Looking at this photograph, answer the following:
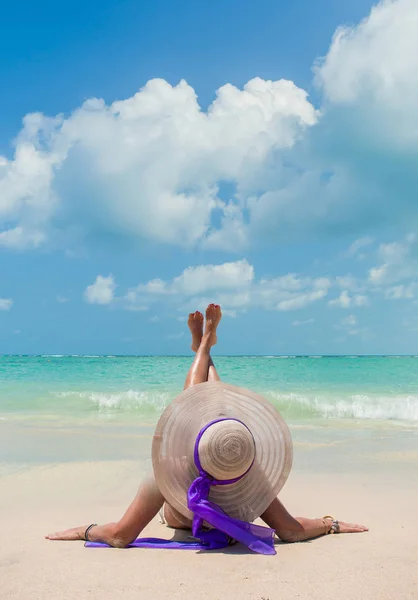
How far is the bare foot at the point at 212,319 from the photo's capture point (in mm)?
4777

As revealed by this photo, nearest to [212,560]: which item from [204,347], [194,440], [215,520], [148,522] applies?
[215,520]

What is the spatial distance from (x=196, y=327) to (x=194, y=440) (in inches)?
68.5

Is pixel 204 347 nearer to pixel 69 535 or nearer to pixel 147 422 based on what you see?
pixel 69 535

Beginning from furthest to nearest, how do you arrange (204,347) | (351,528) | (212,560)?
1. (204,347)
2. (351,528)
3. (212,560)

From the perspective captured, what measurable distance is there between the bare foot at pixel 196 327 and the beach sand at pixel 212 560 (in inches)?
57.1

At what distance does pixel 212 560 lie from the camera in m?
3.20

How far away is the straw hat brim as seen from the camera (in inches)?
132

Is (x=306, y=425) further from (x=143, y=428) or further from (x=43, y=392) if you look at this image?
(x=43, y=392)

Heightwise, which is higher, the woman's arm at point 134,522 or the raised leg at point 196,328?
the raised leg at point 196,328

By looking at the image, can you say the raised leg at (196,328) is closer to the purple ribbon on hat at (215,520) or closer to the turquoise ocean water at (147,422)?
the purple ribbon on hat at (215,520)

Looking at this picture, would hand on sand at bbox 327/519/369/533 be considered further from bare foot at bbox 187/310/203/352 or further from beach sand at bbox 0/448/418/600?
bare foot at bbox 187/310/203/352

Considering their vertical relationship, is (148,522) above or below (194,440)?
below

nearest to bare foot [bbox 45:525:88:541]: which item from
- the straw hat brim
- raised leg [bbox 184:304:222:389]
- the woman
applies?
the woman

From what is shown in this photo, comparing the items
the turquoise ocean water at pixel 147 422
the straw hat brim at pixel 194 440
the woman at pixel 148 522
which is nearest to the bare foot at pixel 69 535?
the woman at pixel 148 522
